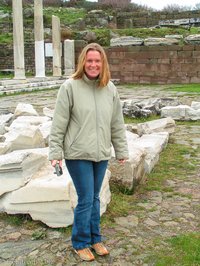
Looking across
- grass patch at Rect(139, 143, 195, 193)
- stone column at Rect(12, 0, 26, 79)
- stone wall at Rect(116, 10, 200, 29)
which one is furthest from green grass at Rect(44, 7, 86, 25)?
grass patch at Rect(139, 143, 195, 193)

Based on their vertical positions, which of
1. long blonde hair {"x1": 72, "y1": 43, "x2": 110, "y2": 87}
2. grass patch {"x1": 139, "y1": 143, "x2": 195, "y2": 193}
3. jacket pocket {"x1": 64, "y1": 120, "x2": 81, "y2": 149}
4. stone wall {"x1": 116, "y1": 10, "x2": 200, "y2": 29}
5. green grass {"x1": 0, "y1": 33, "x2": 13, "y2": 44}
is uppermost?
stone wall {"x1": 116, "y1": 10, "x2": 200, "y2": 29}

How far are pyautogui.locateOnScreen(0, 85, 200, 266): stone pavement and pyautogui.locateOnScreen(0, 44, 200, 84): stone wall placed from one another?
17.0 m

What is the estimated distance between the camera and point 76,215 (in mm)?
3414

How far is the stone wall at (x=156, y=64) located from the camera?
69.7 ft

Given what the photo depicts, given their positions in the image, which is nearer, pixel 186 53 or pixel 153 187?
pixel 153 187

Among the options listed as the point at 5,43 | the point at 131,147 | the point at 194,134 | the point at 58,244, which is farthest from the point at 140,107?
the point at 5,43

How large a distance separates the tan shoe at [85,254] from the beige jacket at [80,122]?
77 centimetres

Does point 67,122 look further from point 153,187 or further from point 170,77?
point 170,77

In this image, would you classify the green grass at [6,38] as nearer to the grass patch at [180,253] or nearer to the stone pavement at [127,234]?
the stone pavement at [127,234]

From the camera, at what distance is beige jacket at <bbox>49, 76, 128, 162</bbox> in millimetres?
3236

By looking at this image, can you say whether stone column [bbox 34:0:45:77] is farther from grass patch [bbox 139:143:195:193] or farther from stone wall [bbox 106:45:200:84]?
grass patch [bbox 139:143:195:193]

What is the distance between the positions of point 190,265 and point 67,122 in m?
1.48

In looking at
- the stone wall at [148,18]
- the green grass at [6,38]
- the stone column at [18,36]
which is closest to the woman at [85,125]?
the stone column at [18,36]

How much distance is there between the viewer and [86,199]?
332cm
